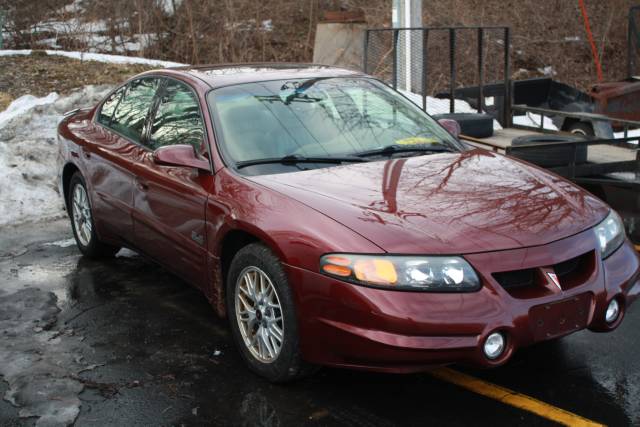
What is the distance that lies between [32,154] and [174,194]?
5.28 metres

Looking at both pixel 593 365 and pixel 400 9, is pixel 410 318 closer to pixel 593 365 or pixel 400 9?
pixel 593 365

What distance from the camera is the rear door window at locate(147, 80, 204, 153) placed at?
5086 millimetres

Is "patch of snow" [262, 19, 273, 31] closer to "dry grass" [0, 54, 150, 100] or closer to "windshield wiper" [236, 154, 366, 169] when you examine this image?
"dry grass" [0, 54, 150, 100]

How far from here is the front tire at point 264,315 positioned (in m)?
4.05

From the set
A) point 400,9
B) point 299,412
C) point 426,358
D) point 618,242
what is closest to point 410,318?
point 426,358

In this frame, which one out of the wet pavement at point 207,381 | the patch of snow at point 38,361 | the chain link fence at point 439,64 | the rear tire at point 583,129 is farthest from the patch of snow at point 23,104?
the rear tire at point 583,129

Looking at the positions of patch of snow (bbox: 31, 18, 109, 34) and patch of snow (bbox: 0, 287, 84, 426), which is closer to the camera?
patch of snow (bbox: 0, 287, 84, 426)

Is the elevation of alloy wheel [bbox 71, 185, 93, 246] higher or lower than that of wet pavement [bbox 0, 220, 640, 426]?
higher

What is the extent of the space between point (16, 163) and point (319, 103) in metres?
5.44

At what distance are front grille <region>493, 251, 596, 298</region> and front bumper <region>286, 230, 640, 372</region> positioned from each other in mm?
26

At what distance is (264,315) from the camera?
4.28m

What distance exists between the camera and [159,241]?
17.5ft

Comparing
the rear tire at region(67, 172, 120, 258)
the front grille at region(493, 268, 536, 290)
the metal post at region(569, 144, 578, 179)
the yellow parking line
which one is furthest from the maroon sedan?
the metal post at region(569, 144, 578, 179)

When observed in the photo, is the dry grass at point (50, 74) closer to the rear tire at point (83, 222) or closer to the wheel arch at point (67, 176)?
the wheel arch at point (67, 176)
